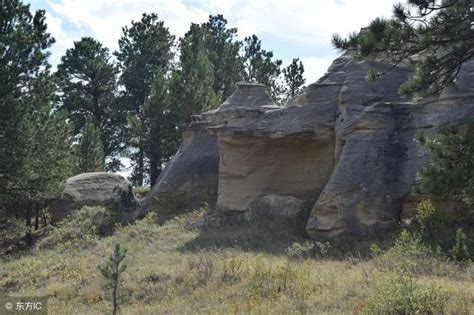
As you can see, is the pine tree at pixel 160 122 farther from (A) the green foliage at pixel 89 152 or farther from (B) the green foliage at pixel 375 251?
(B) the green foliage at pixel 375 251

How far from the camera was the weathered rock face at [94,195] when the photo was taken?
27719 mm

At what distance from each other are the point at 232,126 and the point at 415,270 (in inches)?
460

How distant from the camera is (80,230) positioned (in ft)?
78.3

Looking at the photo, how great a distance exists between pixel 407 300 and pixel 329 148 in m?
12.2

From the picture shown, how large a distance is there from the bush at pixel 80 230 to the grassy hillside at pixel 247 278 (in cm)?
162

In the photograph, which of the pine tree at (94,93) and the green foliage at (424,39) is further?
the pine tree at (94,93)

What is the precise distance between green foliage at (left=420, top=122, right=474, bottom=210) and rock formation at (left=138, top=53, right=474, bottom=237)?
16.7 ft

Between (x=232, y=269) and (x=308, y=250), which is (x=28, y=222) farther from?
(x=232, y=269)

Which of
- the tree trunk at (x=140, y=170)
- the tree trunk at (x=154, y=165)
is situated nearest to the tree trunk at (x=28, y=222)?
the tree trunk at (x=154, y=165)

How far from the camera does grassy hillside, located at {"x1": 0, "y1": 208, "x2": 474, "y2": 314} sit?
9.73 m

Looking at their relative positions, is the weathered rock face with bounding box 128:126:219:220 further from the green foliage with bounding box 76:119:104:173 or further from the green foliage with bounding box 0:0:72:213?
the green foliage with bounding box 76:119:104:173

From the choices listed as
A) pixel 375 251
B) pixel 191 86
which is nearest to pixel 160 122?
pixel 191 86

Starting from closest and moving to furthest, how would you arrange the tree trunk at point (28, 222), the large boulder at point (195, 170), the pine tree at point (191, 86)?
the large boulder at point (195, 170) → the tree trunk at point (28, 222) → the pine tree at point (191, 86)

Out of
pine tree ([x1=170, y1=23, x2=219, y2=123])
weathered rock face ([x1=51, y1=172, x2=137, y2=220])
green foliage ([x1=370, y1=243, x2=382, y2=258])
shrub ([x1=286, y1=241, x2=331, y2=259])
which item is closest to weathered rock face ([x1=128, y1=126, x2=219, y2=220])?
weathered rock face ([x1=51, y1=172, x2=137, y2=220])
